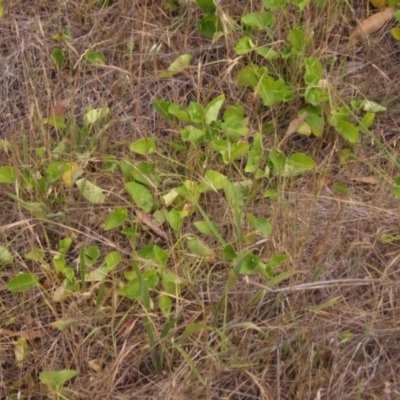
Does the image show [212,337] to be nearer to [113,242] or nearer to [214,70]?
[113,242]

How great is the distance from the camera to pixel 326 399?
169 cm

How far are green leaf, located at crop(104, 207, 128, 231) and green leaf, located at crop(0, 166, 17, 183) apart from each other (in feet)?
0.86

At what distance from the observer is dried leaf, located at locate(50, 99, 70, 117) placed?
2250 mm

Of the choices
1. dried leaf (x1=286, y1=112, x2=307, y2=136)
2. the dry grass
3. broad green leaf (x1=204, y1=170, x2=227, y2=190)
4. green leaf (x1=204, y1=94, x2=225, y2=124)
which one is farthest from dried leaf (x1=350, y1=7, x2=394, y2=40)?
broad green leaf (x1=204, y1=170, x2=227, y2=190)

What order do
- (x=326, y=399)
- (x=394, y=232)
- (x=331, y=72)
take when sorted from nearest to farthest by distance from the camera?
(x=326, y=399) < (x=394, y=232) < (x=331, y=72)

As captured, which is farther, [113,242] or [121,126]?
[121,126]

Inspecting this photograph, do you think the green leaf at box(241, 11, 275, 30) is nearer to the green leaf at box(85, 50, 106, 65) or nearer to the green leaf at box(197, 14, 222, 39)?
the green leaf at box(197, 14, 222, 39)

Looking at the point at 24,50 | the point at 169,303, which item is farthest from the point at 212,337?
the point at 24,50

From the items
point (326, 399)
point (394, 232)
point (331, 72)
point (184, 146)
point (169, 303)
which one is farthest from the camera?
point (331, 72)

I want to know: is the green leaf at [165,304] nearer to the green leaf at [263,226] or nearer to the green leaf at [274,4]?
the green leaf at [263,226]

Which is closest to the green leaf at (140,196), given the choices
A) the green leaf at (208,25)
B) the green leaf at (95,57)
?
the green leaf at (95,57)

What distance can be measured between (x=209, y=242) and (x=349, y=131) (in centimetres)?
48

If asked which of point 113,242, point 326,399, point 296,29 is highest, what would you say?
point 296,29

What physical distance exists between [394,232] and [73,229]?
740 millimetres
